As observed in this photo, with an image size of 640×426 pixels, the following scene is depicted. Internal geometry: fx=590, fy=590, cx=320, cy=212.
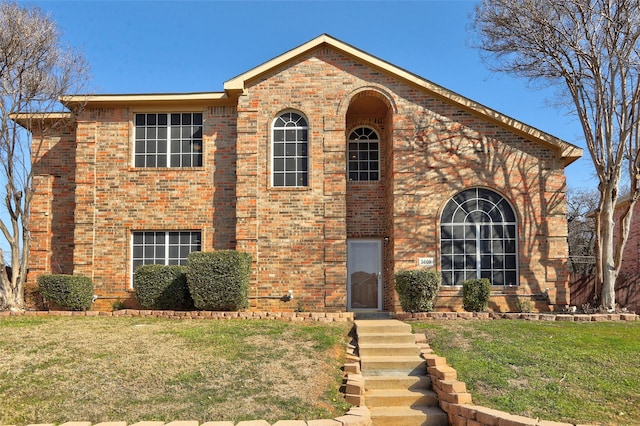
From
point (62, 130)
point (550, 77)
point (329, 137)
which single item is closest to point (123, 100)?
point (62, 130)

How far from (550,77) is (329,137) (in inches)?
247

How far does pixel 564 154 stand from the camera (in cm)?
1562

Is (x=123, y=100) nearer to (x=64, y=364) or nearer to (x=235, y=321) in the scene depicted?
(x=235, y=321)

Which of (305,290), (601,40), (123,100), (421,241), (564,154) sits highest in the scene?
(601,40)

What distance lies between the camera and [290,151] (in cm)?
1605

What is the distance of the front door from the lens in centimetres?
1661

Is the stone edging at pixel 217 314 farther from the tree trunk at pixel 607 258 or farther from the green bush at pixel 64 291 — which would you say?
the tree trunk at pixel 607 258

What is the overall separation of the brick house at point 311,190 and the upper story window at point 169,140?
0.04 meters

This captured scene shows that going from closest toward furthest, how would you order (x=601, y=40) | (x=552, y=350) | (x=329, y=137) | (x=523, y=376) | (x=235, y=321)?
(x=523, y=376) < (x=552, y=350) < (x=235, y=321) < (x=601, y=40) < (x=329, y=137)

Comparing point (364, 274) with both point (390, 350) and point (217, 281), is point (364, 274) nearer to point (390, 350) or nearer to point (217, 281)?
point (217, 281)

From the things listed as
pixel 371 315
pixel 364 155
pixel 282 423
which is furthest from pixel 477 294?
pixel 282 423

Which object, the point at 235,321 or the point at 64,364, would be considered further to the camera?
the point at 235,321

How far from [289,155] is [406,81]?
12.3 ft

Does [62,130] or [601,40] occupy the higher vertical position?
[601,40]
